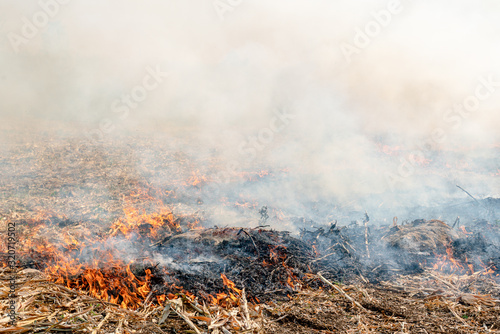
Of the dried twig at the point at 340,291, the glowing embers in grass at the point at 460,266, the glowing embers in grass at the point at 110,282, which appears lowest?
the glowing embers in grass at the point at 460,266

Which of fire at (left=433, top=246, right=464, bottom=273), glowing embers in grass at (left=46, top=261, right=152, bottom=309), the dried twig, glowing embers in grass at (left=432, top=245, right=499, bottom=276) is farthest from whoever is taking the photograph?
fire at (left=433, top=246, right=464, bottom=273)

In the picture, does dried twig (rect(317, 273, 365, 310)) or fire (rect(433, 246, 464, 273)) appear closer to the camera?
dried twig (rect(317, 273, 365, 310))

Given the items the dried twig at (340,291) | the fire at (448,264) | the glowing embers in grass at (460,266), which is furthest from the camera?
the fire at (448,264)

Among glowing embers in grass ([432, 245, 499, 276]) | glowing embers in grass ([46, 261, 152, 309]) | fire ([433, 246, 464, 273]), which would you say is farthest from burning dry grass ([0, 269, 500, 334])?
fire ([433, 246, 464, 273])

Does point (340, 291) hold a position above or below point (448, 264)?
above

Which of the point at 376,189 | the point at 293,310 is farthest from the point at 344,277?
the point at 376,189

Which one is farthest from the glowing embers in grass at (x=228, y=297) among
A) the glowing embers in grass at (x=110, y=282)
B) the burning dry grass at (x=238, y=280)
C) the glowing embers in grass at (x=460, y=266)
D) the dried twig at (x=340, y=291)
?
the glowing embers in grass at (x=460, y=266)

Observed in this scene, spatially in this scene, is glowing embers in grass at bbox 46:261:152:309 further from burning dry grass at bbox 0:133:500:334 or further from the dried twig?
the dried twig

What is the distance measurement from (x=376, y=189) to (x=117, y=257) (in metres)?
11.7

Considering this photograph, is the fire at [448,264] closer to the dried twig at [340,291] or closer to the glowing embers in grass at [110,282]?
the dried twig at [340,291]

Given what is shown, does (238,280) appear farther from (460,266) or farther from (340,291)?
(460,266)

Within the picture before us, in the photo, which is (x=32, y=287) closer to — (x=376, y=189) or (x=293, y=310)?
(x=293, y=310)

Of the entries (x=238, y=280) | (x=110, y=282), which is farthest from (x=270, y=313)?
(x=110, y=282)

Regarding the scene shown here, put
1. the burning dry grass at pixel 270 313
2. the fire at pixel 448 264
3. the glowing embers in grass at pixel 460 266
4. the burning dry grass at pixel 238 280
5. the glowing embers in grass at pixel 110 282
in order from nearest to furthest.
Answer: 1. the burning dry grass at pixel 270 313
2. the burning dry grass at pixel 238 280
3. the glowing embers in grass at pixel 110 282
4. the glowing embers in grass at pixel 460 266
5. the fire at pixel 448 264
